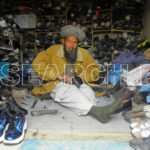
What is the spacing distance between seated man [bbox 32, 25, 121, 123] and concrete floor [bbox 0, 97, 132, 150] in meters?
0.22

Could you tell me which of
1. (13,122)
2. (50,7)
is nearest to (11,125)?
(13,122)

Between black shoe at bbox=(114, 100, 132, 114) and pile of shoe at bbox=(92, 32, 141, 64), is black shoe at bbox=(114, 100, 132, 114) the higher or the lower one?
the lower one

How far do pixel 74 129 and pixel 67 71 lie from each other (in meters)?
1.17

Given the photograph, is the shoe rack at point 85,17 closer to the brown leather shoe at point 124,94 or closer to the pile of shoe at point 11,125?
the brown leather shoe at point 124,94

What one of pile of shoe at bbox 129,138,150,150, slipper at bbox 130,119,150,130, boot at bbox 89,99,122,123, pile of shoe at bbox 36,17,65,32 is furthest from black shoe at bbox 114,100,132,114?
pile of shoe at bbox 36,17,65,32

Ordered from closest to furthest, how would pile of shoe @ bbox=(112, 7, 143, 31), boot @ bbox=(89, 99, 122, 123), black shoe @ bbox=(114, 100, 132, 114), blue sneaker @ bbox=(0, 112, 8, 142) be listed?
blue sneaker @ bbox=(0, 112, 8, 142)
boot @ bbox=(89, 99, 122, 123)
black shoe @ bbox=(114, 100, 132, 114)
pile of shoe @ bbox=(112, 7, 143, 31)

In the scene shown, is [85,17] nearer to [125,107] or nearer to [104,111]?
[125,107]

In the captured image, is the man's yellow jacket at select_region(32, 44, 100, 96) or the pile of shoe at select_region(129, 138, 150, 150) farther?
the man's yellow jacket at select_region(32, 44, 100, 96)

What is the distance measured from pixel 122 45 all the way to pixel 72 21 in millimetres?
1733

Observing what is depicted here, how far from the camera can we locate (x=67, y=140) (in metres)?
1.65

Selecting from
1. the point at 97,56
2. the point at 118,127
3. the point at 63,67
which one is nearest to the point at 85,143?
the point at 118,127

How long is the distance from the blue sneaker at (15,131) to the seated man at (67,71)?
27.6 inches

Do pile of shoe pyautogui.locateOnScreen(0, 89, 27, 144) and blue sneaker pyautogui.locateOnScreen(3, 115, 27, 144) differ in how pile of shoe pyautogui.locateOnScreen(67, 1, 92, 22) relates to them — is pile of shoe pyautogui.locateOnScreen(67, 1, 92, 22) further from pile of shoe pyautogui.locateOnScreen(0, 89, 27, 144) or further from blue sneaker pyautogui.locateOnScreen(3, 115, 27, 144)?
blue sneaker pyautogui.locateOnScreen(3, 115, 27, 144)

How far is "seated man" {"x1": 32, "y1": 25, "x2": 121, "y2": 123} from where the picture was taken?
2244 mm
